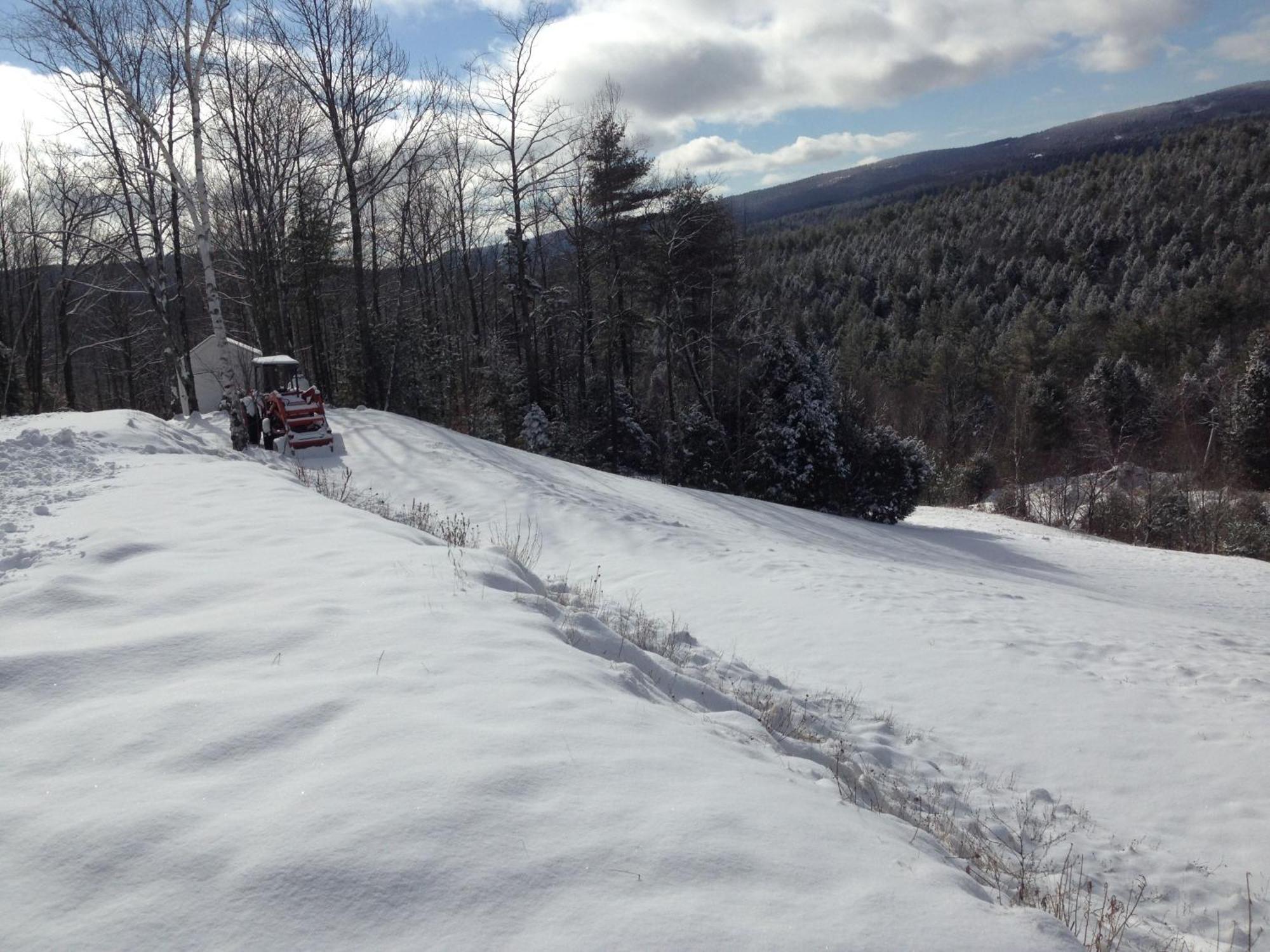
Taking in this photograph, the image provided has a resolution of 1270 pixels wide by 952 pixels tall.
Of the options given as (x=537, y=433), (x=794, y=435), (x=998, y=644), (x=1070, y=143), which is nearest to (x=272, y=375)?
(x=537, y=433)

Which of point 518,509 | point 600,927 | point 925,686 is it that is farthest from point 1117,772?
point 518,509

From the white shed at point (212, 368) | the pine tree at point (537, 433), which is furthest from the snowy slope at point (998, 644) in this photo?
the pine tree at point (537, 433)

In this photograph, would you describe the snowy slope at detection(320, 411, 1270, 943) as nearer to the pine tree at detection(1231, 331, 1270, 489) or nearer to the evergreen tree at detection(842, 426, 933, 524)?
the evergreen tree at detection(842, 426, 933, 524)

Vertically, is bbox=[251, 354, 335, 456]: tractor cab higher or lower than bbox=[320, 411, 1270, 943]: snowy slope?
higher

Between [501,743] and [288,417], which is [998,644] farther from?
[288,417]

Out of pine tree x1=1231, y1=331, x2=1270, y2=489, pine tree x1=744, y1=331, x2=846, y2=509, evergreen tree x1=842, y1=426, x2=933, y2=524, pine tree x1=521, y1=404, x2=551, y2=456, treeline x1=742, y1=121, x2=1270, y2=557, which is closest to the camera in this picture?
evergreen tree x1=842, y1=426, x2=933, y2=524

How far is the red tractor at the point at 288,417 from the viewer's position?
1339 centimetres

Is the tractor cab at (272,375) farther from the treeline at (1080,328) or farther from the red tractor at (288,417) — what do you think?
the treeline at (1080,328)

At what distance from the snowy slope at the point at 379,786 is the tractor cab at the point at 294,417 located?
314 inches

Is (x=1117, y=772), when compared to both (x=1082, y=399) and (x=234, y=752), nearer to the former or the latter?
(x=234, y=752)

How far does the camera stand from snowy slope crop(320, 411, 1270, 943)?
450 centimetres

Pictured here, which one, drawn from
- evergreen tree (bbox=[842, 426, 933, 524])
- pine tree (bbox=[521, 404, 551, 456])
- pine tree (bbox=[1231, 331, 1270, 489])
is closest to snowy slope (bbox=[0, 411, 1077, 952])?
pine tree (bbox=[521, 404, 551, 456])

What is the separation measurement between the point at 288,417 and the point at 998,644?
11819 millimetres

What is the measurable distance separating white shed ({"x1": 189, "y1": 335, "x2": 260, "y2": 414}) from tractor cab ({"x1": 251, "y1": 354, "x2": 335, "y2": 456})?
4.94 m
